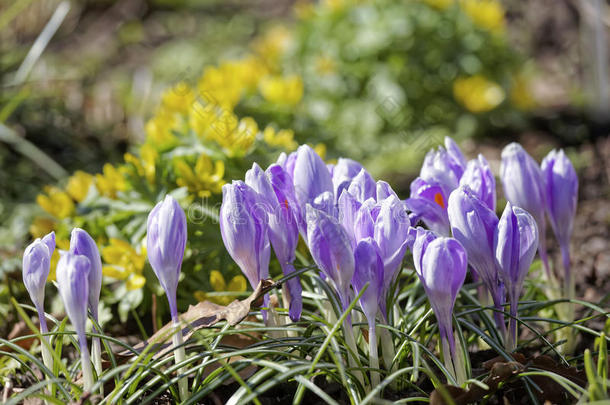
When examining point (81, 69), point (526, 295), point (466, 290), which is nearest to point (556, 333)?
point (526, 295)

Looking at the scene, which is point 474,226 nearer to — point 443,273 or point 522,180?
point 443,273

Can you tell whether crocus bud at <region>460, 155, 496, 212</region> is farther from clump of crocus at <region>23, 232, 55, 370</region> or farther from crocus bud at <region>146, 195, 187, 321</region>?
clump of crocus at <region>23, 232, 55, 370</region>

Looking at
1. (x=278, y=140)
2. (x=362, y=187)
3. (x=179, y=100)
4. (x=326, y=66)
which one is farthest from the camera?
(x=326, y=66)

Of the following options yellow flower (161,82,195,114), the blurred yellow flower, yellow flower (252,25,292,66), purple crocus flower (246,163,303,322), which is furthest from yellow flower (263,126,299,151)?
yellow flower (252,25,292,66)

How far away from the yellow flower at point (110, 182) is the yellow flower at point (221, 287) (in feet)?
1.74

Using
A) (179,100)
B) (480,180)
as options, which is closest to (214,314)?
(480,180)

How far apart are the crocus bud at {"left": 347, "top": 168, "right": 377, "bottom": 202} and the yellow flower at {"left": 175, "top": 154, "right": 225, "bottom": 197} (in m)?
0.69

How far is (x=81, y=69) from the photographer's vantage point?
17.6 feet

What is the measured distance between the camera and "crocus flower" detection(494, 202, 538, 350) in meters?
1.33

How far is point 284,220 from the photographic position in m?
1.42

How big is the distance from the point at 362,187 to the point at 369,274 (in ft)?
0.85

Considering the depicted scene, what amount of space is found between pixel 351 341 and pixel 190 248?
82 cm

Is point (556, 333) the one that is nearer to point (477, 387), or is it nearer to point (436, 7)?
point (477, 387)

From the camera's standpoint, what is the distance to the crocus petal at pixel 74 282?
4.01 ft
